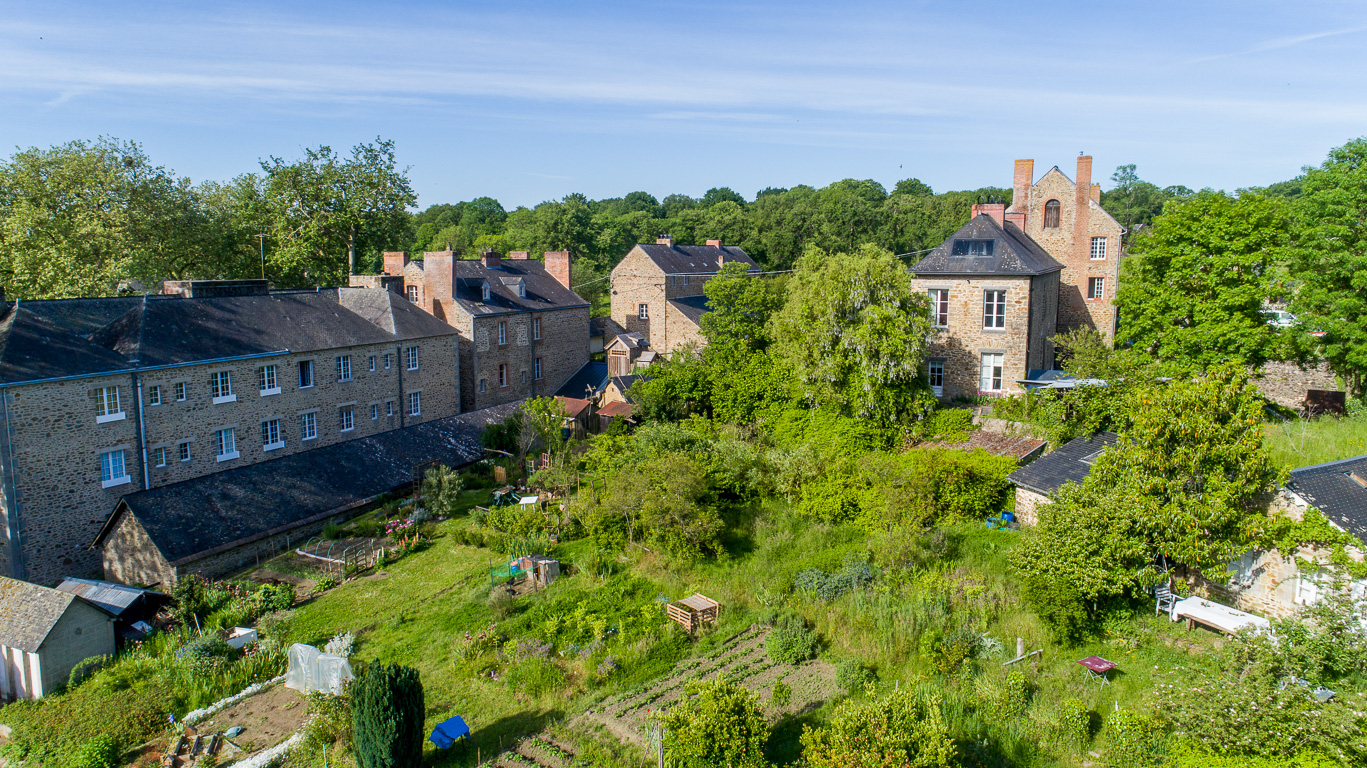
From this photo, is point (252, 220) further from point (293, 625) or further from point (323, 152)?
point (293, 625)

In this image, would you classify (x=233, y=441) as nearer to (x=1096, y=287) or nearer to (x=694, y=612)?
(x=694, y=612)

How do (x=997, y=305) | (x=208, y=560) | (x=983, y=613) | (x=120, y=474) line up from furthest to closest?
(x=997, y=305)
(x=120, y=474)
(x=208, y=560)
(x=983, y=613)

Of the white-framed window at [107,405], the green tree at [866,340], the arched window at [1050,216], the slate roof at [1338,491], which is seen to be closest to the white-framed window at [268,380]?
the white-framed window at [107,405]

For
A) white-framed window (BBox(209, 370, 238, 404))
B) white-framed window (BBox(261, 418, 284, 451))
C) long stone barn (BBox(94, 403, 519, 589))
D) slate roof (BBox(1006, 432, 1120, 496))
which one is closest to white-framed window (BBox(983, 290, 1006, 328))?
slate roof (BBox(1006, 432, 1120, 496))

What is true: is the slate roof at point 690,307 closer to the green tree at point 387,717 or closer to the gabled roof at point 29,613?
the gabled roof at point 29,613

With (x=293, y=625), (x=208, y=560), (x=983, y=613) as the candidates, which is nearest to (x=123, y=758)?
(x=293, y=625)

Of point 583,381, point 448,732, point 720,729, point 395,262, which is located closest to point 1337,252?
point 720,729
